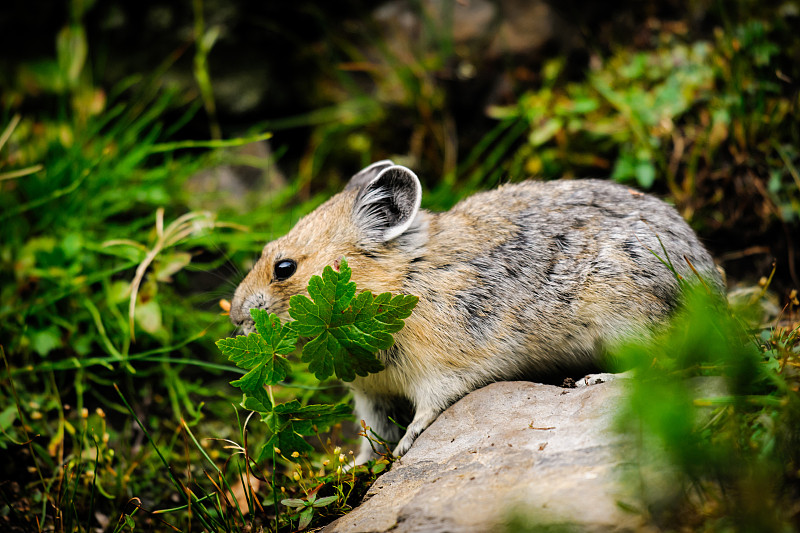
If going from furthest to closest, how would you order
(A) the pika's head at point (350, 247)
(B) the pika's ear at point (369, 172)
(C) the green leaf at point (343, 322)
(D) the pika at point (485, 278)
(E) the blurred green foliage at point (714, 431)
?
(B) the pika's ear at point (369, 172) < (A) the pika's head at point (350, 247) < (D) the pika at point (485, 278) < (C) the green leaf at point (343, 322) < (E) the blurred green foliage at point (714, 431)

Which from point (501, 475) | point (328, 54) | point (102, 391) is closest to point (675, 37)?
point (328, 54)

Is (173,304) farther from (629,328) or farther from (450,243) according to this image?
(629,328)

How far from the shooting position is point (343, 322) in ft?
12.8

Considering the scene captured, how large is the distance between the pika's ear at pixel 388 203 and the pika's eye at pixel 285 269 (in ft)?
1.98

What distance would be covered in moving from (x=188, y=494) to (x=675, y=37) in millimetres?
7869

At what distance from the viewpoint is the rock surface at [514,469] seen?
2.86 meters

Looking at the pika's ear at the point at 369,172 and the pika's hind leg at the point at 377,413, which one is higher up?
the pika's ear at the point at 369,172

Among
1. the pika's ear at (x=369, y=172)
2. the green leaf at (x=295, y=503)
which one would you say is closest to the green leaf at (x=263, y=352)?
the green leaf at (x=295, y=503)

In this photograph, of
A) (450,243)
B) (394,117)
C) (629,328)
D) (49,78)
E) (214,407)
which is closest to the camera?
(629,328)

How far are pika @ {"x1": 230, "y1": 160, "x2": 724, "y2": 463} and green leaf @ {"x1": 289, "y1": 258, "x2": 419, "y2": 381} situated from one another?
0.60 m

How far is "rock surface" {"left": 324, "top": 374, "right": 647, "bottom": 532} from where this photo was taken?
2.86 metres

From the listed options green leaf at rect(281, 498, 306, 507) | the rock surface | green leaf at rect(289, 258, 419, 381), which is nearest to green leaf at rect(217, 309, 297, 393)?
green leaf at rect(289, 258, 419, 381)

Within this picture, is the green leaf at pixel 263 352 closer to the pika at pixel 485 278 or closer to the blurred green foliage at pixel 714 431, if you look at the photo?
the pika at pixel 485 278

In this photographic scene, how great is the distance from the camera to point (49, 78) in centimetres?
854
